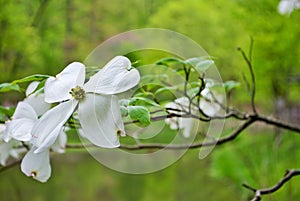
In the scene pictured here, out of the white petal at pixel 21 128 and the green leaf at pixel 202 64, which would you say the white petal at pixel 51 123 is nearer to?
the white petal at pixel 21 128

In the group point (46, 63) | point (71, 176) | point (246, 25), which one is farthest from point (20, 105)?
point (46, 63)

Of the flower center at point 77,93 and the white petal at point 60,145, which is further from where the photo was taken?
the white petal at point 60,145

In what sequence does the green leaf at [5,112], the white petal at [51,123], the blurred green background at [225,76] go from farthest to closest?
1. the blurred green background at [225,76]
2. the green leaf at [5,112]
3. the white petal at [51,123]

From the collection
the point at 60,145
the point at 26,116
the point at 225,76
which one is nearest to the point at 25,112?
the point at 26,116

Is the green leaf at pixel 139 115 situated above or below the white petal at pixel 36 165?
above

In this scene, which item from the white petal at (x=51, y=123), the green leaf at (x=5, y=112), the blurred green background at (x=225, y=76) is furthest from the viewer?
the blurred green background at (x=225, y=76)

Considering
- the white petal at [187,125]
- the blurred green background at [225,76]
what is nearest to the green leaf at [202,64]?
the white petal at [187,125]

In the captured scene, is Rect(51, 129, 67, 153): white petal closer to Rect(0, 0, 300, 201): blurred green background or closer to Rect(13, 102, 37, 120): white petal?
Rect(13, 102, 37, 120): white petal

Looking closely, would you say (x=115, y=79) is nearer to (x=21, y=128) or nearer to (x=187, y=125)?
(x=21, y=128)

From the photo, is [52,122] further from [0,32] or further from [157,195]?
[0,32]
